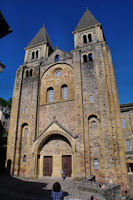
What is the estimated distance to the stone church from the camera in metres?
16.6

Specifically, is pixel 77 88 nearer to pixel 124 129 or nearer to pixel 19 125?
pixel 19 125

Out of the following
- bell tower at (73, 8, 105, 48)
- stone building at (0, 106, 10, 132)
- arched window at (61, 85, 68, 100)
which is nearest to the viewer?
arched window at (61, 85, 68, 100)

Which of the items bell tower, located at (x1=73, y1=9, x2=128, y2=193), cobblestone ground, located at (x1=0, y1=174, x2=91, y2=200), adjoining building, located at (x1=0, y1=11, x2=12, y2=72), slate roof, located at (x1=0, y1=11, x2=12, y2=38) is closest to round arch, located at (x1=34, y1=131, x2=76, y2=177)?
bell tower, located at (x1=73, y1=9, x2=128, y2=193)

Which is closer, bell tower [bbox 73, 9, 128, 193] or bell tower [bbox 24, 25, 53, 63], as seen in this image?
bell tower [bbox 73, 9, 128, 193]

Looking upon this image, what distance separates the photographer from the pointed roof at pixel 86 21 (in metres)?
25.6

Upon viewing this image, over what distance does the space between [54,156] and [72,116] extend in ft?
17.6

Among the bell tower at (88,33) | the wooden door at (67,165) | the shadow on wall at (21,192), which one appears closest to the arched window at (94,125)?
the wooden door at (67,165)

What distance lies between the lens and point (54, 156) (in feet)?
62.9

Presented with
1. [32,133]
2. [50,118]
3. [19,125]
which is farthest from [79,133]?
[19,125]

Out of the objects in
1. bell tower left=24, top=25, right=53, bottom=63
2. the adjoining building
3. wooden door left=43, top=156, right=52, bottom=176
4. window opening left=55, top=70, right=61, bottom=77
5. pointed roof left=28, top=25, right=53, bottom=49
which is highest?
pointed roof left=28, top=25, right=53, bottom=49

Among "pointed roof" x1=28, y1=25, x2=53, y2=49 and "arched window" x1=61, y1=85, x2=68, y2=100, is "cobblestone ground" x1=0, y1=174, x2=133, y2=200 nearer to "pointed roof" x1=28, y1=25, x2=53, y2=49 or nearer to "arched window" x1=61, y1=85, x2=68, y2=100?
"arched window" x1=61, y1=85, x2=68, y2=100

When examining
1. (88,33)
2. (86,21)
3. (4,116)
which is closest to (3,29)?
(88,33)

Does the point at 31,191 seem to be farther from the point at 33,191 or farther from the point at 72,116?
the point at 72,116

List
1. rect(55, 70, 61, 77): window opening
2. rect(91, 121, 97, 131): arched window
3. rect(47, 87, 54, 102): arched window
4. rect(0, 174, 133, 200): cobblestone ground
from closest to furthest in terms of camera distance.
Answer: rect(0, 174, 133, 200): cobblestone ground → rect(91, 121, 97, 131): arched window → rect(47, 87, 54, 102): arched window → rect(55, 70, 61, 77): window opening
